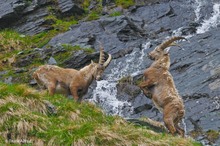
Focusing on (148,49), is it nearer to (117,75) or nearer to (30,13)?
(117,75)

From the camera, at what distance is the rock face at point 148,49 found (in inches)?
790

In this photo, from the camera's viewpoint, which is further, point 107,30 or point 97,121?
point 107,30

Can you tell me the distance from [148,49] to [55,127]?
16149 mm

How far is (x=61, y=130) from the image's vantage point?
37.4 feet

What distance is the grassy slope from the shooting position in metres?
11.3

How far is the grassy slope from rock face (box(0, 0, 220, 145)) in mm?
5305

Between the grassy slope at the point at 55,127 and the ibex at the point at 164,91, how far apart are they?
1.15 meters

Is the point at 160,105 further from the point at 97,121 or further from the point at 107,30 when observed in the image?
the point at 107,30

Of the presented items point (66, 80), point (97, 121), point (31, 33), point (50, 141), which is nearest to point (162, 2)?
point (31, 33)

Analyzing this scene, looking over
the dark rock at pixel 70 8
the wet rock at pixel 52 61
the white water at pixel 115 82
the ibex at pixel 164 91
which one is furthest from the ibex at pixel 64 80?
the dark rock at pixel 70 8

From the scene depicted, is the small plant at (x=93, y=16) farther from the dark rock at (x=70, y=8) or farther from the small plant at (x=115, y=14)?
the small plant at (x=115, y=14)

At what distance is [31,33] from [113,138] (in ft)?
70.3

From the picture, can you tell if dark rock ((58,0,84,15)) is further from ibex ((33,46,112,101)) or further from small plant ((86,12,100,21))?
ibex ((33,46,112,101))

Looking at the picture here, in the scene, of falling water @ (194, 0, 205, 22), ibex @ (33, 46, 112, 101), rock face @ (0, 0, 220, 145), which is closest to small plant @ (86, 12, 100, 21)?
rock face @ (0, 0, 220, 145)
